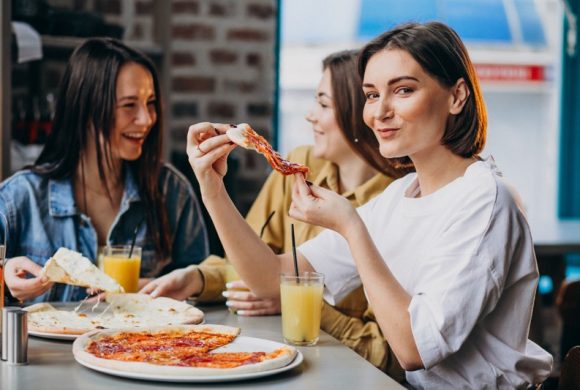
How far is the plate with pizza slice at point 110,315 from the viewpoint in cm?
180

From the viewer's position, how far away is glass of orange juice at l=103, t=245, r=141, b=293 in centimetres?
228

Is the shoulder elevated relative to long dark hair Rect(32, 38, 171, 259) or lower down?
lower down

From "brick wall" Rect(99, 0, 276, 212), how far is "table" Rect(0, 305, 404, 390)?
2146 mm

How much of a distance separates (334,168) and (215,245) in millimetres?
1038

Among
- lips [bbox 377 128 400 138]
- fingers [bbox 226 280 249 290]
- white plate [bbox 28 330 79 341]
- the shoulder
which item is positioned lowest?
white plate [bbox 28 330 79 341]

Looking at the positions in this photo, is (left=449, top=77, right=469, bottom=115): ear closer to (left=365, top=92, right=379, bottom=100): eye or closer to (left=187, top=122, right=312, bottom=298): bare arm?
(left=365, top=92, right=379, bottom=100): eye

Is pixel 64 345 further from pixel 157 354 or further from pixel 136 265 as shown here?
pixel 136 265

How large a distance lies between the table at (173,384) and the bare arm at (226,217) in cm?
35

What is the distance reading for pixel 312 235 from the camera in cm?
262

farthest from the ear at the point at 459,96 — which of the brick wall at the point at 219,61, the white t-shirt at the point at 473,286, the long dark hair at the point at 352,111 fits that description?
the brick wall at the point at 219,61

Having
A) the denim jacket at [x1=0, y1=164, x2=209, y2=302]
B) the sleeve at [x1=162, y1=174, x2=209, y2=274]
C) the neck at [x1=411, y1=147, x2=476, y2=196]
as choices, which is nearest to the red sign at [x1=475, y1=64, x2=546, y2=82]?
the sleeve at [x1=162, y1=174, x2=209, y2=274]

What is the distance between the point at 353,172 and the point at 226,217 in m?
0.78

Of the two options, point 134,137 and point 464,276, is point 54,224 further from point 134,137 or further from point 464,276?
point 464,276

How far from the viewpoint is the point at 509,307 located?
5.95 ft
